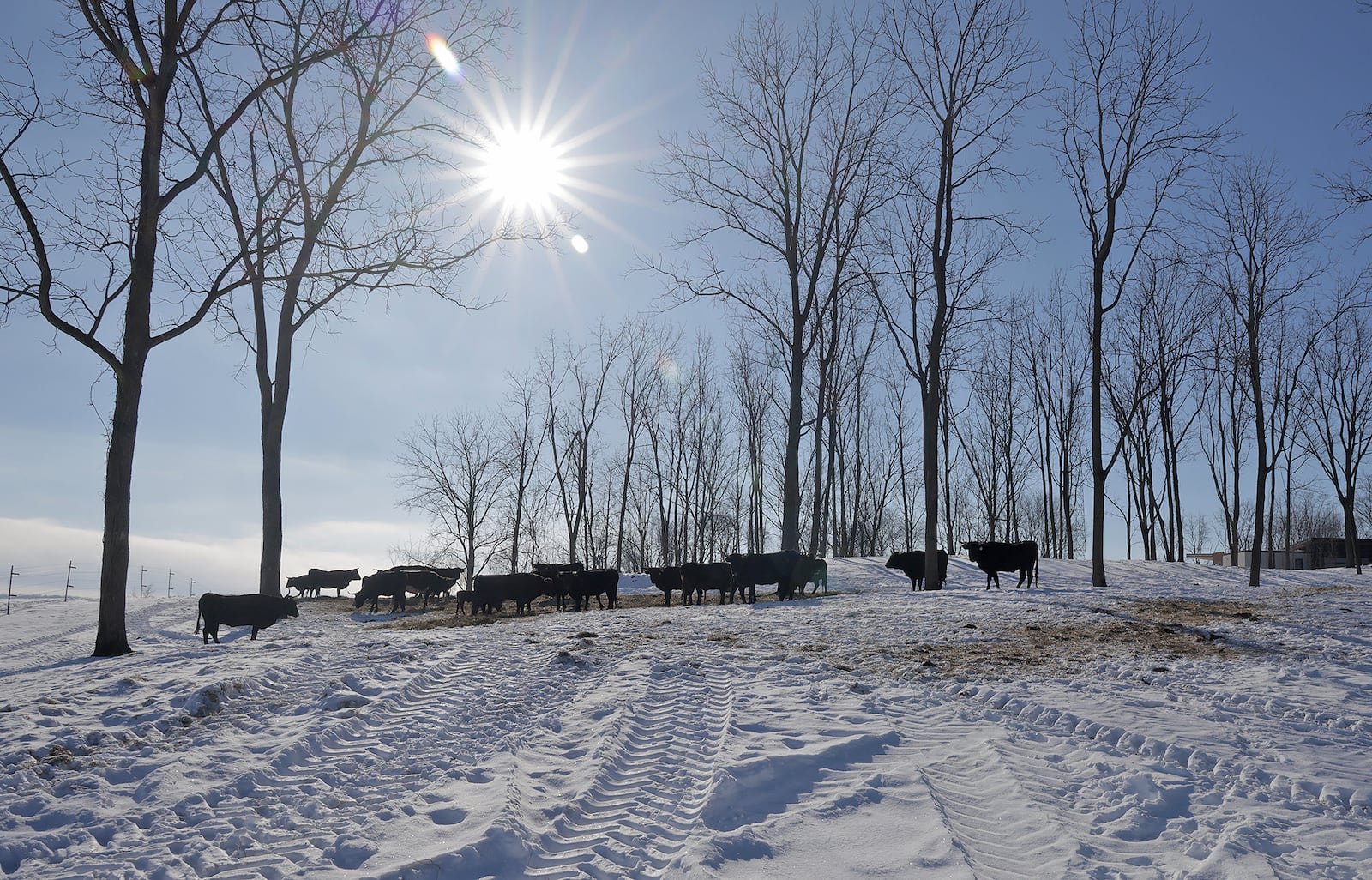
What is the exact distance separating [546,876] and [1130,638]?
10000mm

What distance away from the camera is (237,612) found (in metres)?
15.3

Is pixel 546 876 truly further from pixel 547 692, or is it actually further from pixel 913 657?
pixel 913 657

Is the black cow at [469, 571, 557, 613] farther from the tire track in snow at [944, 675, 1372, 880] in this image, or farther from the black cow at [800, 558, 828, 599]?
the tire track in snow at [944, 675, 1372, 880]

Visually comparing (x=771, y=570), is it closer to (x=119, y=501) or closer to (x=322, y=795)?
(x=119, y=501)

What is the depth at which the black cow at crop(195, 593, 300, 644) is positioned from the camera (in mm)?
14867

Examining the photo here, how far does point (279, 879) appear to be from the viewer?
13.6ft

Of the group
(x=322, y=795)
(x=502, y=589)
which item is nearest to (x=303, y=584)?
(x=502, y=589)

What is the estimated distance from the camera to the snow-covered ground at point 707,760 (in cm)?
446

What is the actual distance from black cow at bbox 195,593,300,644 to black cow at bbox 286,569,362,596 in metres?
19.8

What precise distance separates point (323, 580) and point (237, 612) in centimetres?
2106

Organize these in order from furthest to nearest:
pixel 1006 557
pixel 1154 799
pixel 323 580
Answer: pixel 323 580, pixel 1006 557, pixel 1154 799

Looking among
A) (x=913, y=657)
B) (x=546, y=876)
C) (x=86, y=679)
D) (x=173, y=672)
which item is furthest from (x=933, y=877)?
(x=86, y=679)

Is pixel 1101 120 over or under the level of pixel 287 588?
over

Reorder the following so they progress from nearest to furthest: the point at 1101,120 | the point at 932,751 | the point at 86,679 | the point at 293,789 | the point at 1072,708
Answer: the point at 293,789
the point at 932,751
the point at 1072,708
the point at 86,679
the point at 1101,120
